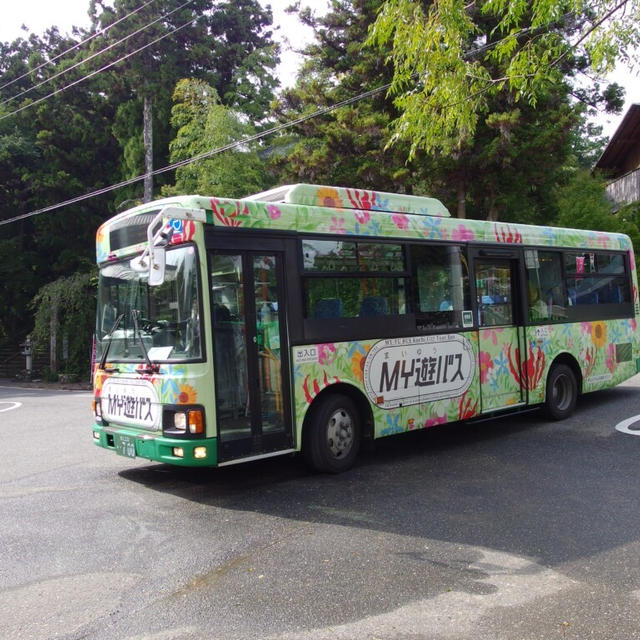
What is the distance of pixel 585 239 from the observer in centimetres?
1028

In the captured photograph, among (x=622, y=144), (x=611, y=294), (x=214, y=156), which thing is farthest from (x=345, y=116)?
(x=622, y=144)

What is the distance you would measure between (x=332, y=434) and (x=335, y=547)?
206cm

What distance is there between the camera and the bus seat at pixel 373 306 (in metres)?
7.08

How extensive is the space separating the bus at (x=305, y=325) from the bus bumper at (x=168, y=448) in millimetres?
17

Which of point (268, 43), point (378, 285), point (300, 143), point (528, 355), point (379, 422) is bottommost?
point (379, 422)

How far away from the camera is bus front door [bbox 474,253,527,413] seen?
8383 millimetres

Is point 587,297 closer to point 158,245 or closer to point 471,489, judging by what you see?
point 471,489

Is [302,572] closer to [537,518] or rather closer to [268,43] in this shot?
[537,518]

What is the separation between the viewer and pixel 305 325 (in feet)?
21.5

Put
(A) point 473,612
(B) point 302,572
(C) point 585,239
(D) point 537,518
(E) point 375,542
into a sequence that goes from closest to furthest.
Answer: (A) point 473,612
(B) point 302,572
(E) point 375,542
(D) point 537,518
(C) point 585,239

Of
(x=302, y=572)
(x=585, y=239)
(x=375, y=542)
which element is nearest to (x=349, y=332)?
(x=375, y=542)

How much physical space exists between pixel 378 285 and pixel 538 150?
37.2 ft

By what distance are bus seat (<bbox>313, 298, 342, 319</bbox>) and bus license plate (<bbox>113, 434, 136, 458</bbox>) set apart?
219 centimetres

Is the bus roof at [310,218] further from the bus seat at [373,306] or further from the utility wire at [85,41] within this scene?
the utility wire at [85,41]
